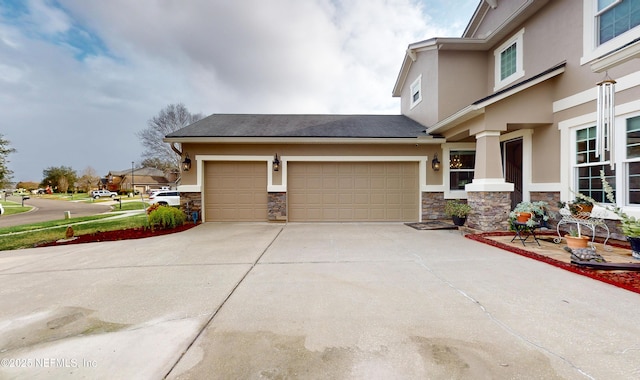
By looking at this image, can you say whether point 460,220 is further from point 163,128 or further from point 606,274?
point 163,128

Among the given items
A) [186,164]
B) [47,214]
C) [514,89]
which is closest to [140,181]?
[47,214]

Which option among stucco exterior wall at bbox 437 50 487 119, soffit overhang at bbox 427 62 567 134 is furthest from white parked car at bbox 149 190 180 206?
soffit overhang at bbox 427 62 567 134

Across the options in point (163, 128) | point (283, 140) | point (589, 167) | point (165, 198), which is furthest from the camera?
point (163, 128)

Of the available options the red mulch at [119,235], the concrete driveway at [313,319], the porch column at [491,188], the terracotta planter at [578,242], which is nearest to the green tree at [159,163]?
the red mulch at [119,235]

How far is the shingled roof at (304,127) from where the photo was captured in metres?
8.80

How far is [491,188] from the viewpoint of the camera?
644 centimetres

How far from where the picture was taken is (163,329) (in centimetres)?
239

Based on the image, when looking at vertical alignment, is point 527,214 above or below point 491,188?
below

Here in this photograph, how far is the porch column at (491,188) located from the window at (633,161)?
2004 mm

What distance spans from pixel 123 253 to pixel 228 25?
10.3 meters

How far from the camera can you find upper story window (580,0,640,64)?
497 cm

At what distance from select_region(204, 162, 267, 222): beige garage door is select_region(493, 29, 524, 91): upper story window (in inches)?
352

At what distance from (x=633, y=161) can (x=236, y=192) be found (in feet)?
34.9

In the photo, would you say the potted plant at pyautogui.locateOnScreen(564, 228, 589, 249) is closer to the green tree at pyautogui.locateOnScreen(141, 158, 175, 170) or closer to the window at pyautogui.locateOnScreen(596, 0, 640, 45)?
the window at pyautogui.locateOnScreen(596, 0, 640, 45)
